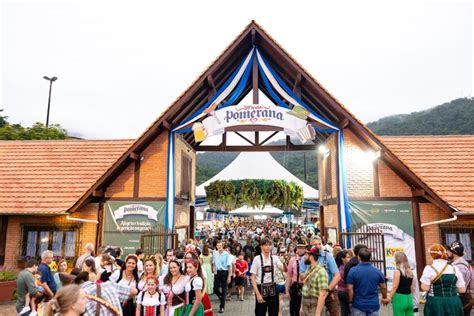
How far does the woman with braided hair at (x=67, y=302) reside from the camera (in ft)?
9.66

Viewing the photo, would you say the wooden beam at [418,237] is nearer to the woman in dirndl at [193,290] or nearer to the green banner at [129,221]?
the green banner at [129,221]

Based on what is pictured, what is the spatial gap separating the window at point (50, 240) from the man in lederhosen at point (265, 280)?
311 inches

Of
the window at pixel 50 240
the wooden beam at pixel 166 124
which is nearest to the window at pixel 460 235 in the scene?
the wooden beam at pixel 166 124

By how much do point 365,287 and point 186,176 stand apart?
28.7 feet

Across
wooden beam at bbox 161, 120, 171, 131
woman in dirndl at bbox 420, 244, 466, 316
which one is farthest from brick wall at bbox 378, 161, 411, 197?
wooden beam at bbox 161, 120, 171, 131

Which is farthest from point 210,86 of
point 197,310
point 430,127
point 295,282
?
point 430,127

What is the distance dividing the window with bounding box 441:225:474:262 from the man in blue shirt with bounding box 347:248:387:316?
6.39 m

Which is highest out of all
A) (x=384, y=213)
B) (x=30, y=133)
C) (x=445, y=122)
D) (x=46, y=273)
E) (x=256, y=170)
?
(x=445, y=122)

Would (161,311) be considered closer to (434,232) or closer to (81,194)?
(81,194)

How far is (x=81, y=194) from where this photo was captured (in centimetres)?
1130

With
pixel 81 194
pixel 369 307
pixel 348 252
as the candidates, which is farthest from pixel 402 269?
pixel 81 194

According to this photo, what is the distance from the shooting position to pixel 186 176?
12953 mm

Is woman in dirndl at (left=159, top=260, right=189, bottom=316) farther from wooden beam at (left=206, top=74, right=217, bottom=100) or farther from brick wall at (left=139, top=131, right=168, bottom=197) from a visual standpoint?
wooden beam at (left=206, top=74, right=217, bottom=100)

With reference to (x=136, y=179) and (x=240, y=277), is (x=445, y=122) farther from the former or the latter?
(x=136, y=179)
